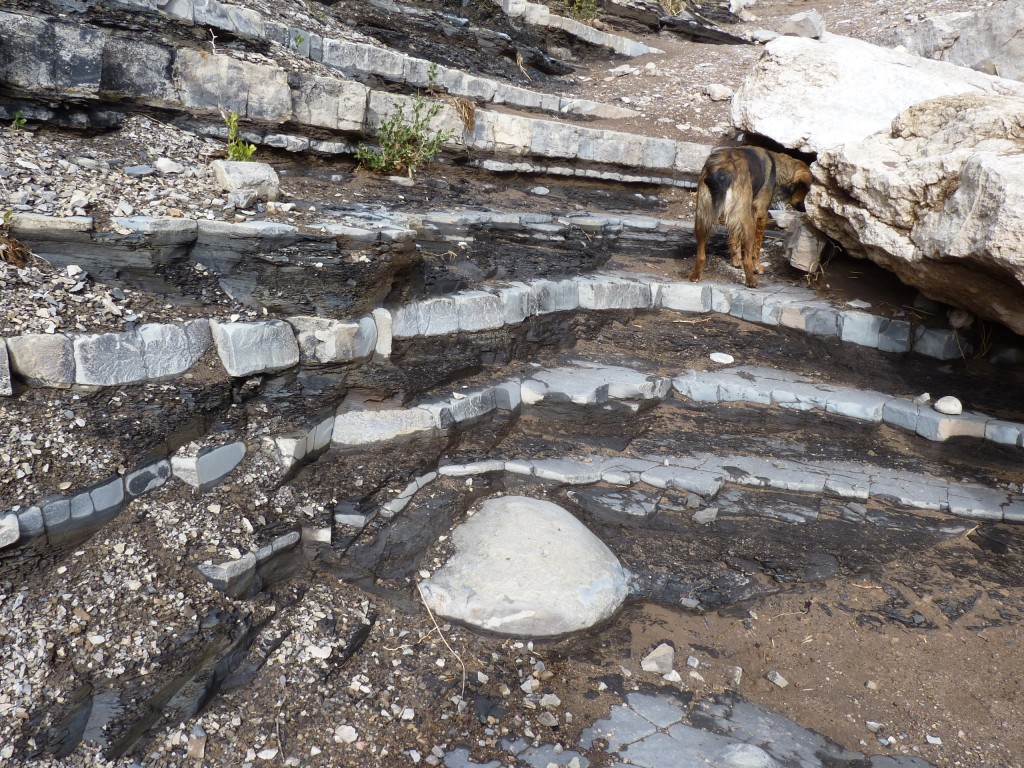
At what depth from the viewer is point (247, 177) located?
4.24 meters

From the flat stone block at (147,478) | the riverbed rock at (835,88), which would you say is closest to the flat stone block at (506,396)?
the flat stone block at (147,478)

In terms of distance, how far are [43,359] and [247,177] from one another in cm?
174

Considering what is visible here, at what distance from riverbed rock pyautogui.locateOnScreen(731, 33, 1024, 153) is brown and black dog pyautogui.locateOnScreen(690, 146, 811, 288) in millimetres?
524

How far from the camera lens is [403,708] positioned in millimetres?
2947

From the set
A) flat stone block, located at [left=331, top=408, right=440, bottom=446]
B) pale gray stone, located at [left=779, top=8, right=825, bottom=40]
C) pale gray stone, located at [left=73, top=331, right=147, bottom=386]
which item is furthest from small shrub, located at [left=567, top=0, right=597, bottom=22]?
pale gray stone, located at [left=73, top=331, right=147, bottom=386]

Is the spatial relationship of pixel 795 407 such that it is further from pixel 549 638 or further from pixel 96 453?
pixel 96 453

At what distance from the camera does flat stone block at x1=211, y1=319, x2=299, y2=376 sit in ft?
11.2

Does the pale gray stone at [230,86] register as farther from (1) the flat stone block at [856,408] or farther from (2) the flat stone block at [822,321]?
(1) the flat stone block at [856,408]

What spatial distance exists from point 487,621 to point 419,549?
0.51 metres

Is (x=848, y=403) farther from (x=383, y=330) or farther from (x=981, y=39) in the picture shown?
(x=981, y=39)

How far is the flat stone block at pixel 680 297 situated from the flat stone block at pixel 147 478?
3.69 m

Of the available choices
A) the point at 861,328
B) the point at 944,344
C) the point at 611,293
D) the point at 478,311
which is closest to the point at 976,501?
the point at 944,344

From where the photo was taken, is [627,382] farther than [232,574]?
Yes

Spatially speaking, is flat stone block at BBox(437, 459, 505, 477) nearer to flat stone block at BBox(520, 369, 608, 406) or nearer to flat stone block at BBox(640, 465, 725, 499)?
flat stone block at BBox(520, 369, 608, 406)
